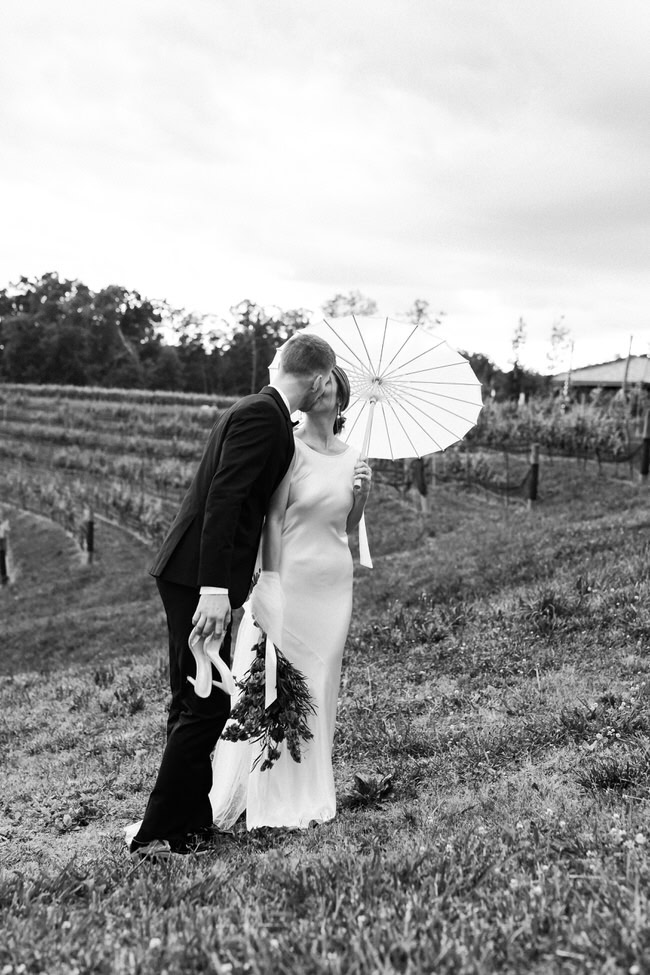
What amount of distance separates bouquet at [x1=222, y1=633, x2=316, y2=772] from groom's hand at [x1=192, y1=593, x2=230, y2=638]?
0.50 m

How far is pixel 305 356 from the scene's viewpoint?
151 inches

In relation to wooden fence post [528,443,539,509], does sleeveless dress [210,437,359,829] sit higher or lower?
higher

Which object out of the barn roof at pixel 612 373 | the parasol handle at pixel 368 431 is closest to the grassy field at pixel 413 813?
the parasol handle at pixel 368 431

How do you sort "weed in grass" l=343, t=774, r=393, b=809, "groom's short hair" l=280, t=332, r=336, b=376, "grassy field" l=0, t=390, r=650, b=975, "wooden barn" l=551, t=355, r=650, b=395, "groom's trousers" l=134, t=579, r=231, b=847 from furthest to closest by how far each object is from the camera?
1. "wooden barn" l=551, t=355, r=650, b=395
2. "weed in grass" l=343, t=774, r=393, b=809
3. "groom's short hair" l=280, t=332, r=336, b=376
4. "groom's trousers" l=134, t=579, r=231, b=847
5. "grassy field" l=0, t=390, r=650, b=975

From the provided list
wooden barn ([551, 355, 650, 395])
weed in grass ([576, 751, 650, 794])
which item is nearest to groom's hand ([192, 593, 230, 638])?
weed in grass ([576, 751, 650, 794])

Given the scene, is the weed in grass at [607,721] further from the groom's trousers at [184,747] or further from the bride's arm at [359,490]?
the groom's trousers at [184,747]

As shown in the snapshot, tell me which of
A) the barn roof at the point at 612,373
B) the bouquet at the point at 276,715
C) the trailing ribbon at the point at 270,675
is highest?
the barn roof at the point at 612,373

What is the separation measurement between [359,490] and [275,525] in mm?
456

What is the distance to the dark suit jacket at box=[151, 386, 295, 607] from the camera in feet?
11.8

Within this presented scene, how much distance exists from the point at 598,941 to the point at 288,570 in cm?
218

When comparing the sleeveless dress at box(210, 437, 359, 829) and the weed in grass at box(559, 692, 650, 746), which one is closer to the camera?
the sleeveless dress at box(210, 437, 359, 829)

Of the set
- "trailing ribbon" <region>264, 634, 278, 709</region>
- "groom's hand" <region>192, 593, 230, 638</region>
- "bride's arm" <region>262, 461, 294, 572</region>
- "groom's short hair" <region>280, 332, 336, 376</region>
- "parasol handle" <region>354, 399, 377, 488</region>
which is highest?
"groom's short hair" <region>280, 332, 336, 376</region>

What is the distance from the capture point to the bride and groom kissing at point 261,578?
3.62 metres

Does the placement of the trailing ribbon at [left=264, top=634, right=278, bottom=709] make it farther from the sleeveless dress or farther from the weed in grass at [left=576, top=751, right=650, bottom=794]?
the weed in grass at [left=576, top=751, right=650, bottom=794]
